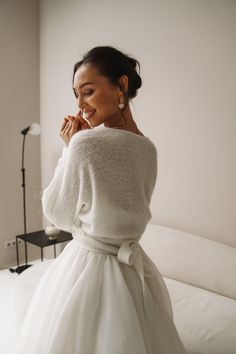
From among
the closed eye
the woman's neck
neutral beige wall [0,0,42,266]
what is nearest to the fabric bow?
the woman's neck

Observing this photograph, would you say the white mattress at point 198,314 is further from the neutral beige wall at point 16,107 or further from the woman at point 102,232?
the neutral beige wall at point 16,107

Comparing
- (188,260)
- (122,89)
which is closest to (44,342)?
(122,89)

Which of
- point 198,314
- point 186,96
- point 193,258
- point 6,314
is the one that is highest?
point 186,96

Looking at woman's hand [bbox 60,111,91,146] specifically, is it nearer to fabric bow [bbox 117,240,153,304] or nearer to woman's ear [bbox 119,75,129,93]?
woman's ear [bbox 119,75,129,93]

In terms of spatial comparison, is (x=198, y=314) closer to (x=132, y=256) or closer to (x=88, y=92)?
(x=132, y=256)

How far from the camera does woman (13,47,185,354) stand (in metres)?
0.86

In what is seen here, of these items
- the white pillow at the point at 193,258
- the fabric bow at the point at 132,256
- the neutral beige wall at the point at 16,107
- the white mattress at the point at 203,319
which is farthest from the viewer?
the neutral beige wall at the point at 16,107

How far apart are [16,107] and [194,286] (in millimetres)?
2387

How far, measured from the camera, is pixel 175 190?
7.55 feet

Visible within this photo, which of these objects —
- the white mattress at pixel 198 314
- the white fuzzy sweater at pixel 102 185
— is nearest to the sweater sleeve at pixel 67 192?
the white fuzzy sweater at pixel 102 185

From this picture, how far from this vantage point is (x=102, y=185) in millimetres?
853

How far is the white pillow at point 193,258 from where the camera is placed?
187 cm

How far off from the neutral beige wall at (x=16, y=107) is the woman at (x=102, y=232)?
2.23 m

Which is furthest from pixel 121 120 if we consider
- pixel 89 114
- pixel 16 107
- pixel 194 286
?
pixel 16 107
